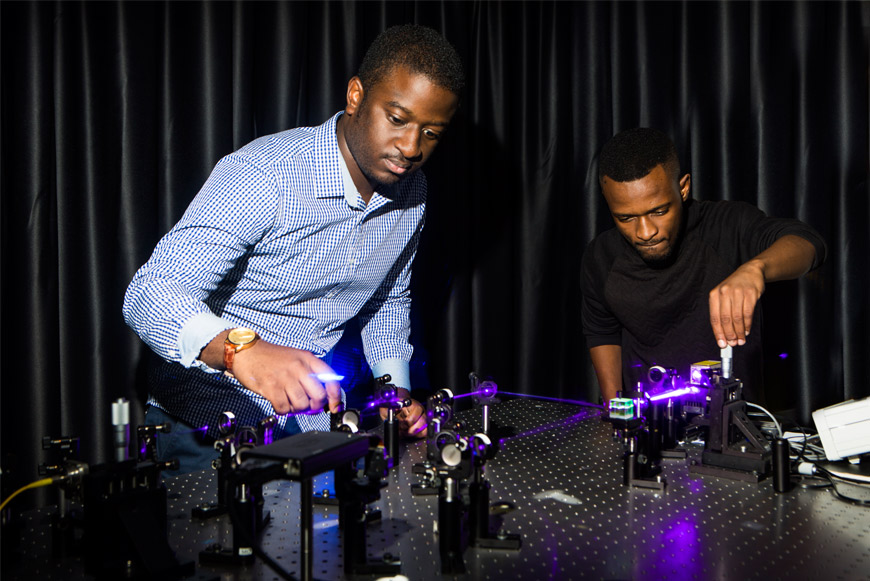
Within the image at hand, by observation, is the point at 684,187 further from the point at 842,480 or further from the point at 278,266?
the point at 278,266

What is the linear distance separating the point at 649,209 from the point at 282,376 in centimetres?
141

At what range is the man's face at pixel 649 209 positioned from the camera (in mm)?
2295

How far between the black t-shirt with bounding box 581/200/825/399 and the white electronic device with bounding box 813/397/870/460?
715 mm

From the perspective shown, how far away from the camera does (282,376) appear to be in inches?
53.1

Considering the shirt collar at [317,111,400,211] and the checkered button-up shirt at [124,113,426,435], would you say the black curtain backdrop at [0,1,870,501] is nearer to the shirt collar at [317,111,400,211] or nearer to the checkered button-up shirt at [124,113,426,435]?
the checkered button-up shirt at [124,113,426,435]

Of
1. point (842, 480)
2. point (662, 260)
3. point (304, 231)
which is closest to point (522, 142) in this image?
point (662, 260)

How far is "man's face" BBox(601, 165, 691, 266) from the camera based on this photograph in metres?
2.29

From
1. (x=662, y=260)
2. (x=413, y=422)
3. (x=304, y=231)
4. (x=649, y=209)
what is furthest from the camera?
(x=662, y=260)

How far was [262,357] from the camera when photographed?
1367mm

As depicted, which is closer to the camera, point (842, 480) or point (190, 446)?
point (842, 480)

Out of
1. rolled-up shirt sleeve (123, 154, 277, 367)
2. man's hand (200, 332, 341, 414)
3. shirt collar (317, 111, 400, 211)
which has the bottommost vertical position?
man's hand (200, 332, 341, 414)

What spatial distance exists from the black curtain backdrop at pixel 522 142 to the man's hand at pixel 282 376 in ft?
4.28

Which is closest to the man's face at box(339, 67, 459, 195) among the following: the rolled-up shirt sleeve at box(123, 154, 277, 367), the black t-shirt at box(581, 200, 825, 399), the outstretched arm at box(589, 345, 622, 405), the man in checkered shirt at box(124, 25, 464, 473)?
the man in checkered shirt at box(124, 25, 464, 473)

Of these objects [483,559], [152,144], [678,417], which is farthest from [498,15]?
[483,559]
